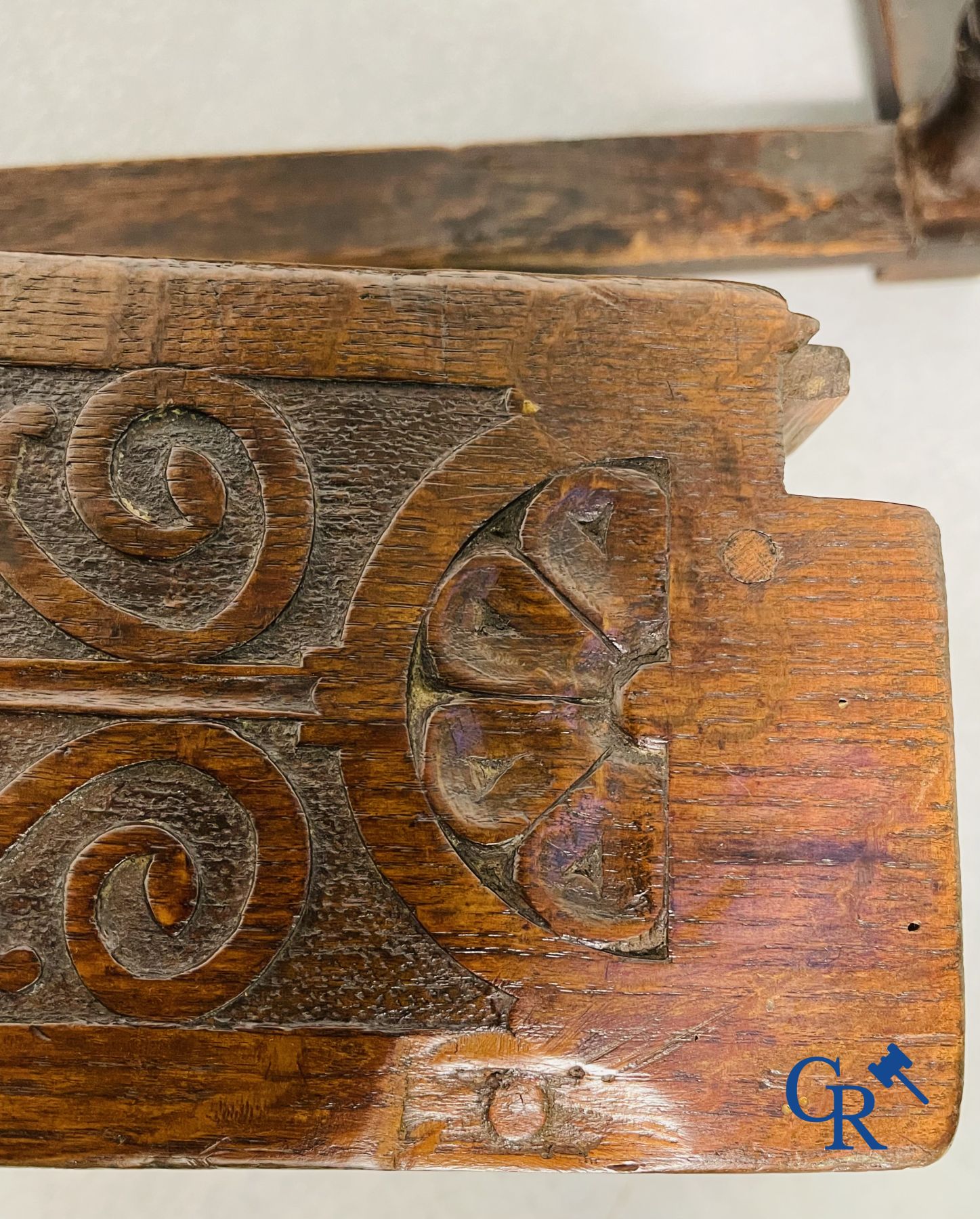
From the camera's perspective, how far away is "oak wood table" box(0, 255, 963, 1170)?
0.62m

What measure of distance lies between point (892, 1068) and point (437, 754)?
383mm

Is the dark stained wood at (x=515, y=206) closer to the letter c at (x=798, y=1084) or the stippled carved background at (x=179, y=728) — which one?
the stippled carved background at (x=179, y=728)

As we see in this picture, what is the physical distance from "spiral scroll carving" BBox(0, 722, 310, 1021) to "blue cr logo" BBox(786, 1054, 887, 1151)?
0.36m

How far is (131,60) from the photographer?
102cm

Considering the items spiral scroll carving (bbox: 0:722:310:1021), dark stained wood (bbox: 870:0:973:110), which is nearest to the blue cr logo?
spiral scroll carving (bbox: 0:722:310:1021)

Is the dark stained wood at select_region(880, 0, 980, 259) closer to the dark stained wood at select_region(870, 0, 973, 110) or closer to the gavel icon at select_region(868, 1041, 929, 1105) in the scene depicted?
the dark stained wood at select_region(870, 0, 973, 110)

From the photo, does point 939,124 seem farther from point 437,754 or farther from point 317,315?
point 437,754

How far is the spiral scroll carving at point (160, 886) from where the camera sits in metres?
0.62

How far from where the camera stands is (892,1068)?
0.64 meters

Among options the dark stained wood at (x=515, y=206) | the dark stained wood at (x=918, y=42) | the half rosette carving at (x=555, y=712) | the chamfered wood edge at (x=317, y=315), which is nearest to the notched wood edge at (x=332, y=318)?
the chamfered wood edge at (x=317, y=315)

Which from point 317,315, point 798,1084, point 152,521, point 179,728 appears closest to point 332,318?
point 317,315

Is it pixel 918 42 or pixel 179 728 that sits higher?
pixel 918 42

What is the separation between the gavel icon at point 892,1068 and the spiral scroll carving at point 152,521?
1.71ft

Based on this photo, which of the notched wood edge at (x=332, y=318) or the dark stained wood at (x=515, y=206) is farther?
the dark stained wood at (x=515, y=206)
